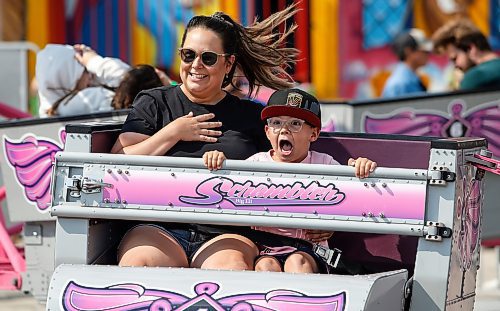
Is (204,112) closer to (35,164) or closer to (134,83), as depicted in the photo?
(134,83)

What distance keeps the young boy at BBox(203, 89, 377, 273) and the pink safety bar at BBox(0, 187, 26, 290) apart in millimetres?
2435

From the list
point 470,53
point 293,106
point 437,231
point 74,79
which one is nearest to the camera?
point 437,231

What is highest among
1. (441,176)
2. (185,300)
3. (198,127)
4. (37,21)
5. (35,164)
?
(37,21)

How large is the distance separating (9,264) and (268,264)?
2890 mm

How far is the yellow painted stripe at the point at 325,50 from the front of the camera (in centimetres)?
1405

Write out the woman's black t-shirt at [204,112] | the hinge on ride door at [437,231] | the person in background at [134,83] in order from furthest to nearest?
1. the person in background at [134,83]
2. the woman's black t-shirt at [204,112]
3. the hinge on ride door at [437,231]

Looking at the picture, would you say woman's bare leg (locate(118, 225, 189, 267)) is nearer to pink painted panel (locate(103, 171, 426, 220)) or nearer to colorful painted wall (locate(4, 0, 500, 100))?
pink painted panel (locate(103, 171, 426, 220))

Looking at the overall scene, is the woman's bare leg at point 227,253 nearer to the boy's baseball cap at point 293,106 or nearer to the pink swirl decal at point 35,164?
the boy's baseball cap at point 293,106

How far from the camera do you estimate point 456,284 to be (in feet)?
17.2

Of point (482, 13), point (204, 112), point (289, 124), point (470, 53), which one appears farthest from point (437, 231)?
point (482, 13)

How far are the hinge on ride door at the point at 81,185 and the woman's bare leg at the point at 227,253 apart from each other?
483 millimetres

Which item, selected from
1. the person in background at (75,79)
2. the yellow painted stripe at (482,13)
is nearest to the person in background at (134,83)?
the person in background at (75,79)

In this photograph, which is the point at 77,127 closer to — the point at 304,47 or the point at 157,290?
the point at 157,290

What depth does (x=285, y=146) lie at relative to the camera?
5.48 meters
